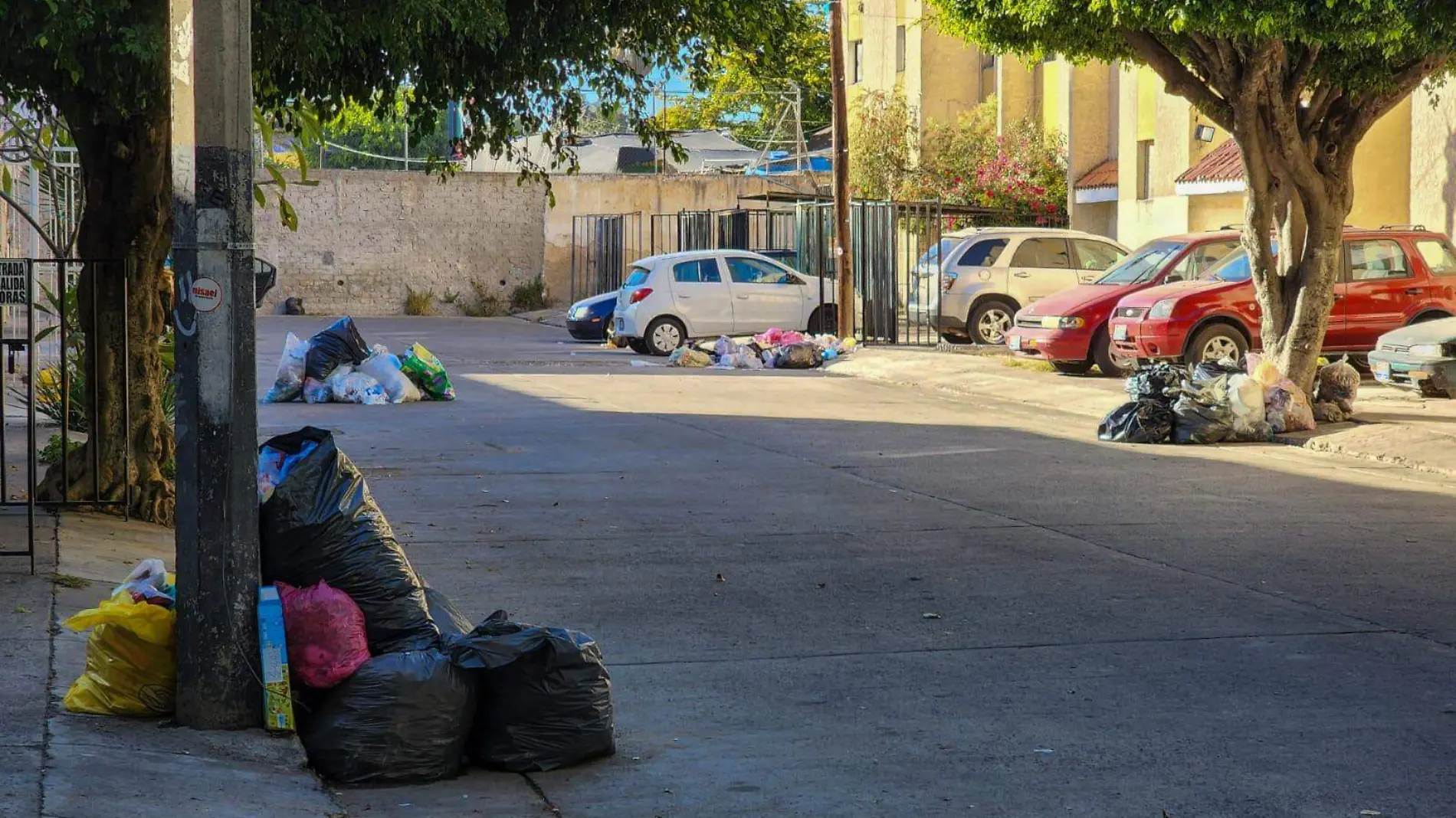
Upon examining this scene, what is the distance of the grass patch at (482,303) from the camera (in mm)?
42781

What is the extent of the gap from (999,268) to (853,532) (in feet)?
51.8

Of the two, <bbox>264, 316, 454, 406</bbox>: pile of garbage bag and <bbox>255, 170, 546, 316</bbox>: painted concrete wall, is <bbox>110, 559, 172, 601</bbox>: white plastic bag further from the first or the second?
<bbox>255, 170, 546, 316</bbox>: painted concrete wall

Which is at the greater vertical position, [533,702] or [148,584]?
[148,584]

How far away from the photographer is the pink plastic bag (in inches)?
216

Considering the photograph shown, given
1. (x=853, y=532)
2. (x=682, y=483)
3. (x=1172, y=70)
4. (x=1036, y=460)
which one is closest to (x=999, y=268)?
(x=1172, y=70)

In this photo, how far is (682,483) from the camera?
1265cm

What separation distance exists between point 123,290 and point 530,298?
33.5m

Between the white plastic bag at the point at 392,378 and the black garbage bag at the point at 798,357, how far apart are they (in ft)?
24.0

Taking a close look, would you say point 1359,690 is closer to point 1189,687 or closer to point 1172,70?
point 1189,687

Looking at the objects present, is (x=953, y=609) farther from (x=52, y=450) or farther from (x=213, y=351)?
(x=52, y=450)

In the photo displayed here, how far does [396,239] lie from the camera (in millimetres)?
42344

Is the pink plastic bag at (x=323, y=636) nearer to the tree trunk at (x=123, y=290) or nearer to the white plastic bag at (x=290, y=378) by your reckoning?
the tree trunk at (x=123, y=290)

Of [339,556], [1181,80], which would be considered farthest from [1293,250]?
[339,556]

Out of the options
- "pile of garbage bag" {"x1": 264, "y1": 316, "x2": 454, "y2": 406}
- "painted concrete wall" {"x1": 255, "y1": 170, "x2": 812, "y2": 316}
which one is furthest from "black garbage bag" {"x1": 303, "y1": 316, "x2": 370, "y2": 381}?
"painted concrete wall" {"x1": 255, "y1": 170, "x2": 812, "y2": 316}
